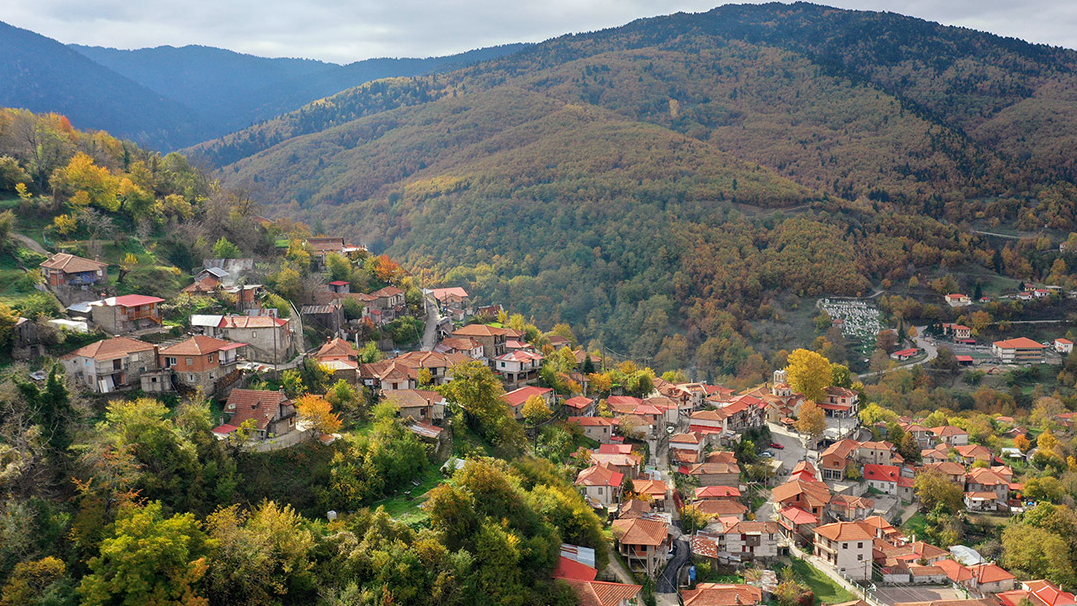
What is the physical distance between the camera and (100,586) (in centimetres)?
1605

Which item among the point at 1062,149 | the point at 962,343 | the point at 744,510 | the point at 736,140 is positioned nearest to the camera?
the point at 744,510

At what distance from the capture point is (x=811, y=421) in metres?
43.3

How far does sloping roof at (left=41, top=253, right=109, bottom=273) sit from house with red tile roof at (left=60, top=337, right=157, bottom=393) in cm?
590

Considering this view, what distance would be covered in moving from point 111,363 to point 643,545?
18.4 meters

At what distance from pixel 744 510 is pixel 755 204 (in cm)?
7594

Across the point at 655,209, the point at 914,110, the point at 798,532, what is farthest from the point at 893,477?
the point at 914,110

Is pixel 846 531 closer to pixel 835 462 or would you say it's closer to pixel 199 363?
pixel 835 462

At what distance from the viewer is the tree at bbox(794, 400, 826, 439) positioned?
142 ft

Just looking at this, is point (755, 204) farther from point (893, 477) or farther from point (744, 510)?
point (744, 510)

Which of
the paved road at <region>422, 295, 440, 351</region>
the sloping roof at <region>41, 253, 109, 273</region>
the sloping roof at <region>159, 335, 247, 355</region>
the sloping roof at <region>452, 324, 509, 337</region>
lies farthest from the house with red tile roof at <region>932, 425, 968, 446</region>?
the sloping roof at <region>41, 253, 109, 273</region>

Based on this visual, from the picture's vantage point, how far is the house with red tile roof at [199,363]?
24250 mm

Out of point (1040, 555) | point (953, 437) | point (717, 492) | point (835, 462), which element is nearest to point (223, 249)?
point (717, 492)

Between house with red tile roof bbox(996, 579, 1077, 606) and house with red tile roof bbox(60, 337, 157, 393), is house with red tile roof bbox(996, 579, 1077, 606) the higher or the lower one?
the lower one

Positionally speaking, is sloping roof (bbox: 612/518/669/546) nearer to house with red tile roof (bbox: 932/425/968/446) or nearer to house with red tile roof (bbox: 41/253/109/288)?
house with red tile roof (bbox: 41/253/109/288)
